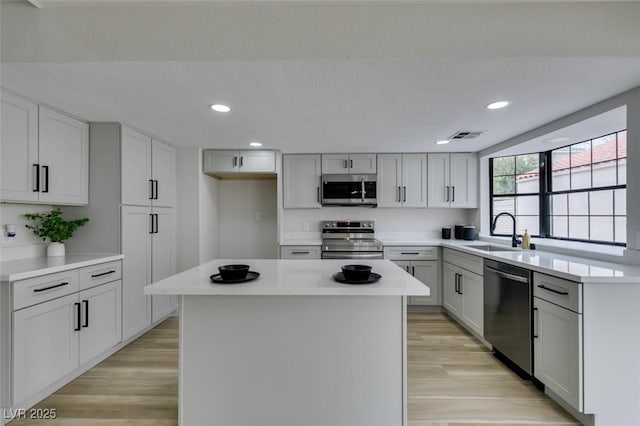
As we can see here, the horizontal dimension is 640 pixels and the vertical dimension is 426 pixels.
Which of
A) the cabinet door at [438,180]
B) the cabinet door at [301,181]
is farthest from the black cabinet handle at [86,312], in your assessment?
the cabinet door at [438,180]

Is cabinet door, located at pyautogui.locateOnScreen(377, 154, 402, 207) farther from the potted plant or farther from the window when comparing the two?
the potted plant

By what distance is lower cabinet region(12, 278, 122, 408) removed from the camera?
1.75 metres

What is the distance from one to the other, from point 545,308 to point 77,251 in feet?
12.8

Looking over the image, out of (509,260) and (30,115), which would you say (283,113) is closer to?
(30,115)

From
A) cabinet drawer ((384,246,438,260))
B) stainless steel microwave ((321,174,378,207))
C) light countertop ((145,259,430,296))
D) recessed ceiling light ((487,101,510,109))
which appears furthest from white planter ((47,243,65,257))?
recessed ceiling light ((487,101,510,109))

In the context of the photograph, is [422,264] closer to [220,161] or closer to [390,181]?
[390,181]

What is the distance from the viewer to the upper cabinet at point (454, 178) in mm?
3857

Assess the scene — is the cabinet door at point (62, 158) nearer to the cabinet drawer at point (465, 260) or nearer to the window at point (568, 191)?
the cabinet drawer at point (465, 260)

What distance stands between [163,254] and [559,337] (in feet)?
11.9

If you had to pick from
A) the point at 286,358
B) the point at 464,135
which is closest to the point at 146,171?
the point at 286,358

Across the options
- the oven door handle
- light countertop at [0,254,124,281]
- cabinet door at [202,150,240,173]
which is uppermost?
cabinet door at [202,150,240,173]

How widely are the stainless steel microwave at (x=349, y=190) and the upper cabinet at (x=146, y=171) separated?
1.92 meters

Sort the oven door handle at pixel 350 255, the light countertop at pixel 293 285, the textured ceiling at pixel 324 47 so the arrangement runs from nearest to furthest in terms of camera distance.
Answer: the light countertop at pixel 293 285 → the textured ceiling at pixel 324 47 → the oven door handle at pixel 350 255

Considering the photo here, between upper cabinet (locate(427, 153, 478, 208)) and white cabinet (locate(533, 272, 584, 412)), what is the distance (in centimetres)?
203
